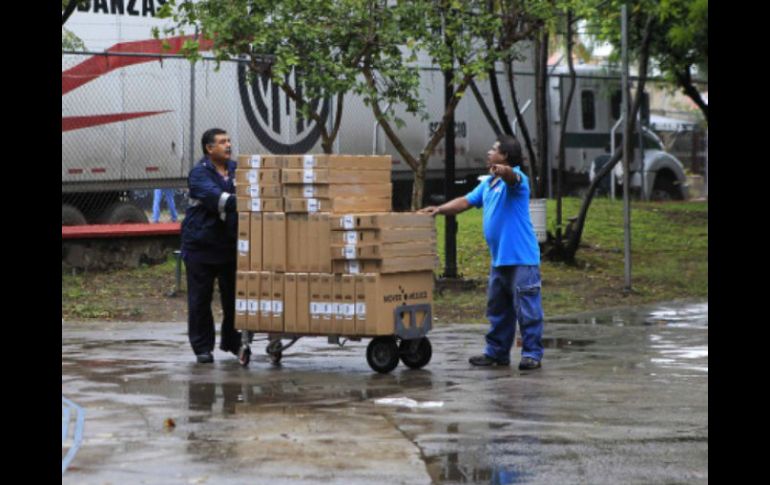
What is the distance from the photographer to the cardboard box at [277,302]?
1174cm

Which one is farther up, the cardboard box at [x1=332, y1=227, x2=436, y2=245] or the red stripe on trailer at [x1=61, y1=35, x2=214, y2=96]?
the red stripe on trailer at [x1=61, y1=35, x2=214, y2=96]

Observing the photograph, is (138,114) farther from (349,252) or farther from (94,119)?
(349,252)

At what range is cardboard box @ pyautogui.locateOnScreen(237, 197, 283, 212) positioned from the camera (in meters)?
11.7

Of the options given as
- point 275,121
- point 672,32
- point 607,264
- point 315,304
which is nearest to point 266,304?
point 315,304

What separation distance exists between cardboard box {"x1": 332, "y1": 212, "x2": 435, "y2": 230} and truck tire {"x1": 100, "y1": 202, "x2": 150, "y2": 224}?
12.9 metres

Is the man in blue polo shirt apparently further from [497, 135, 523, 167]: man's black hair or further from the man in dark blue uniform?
the man in dark blue uniform

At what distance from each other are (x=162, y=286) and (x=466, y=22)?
4.90 metres

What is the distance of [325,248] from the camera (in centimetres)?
1155

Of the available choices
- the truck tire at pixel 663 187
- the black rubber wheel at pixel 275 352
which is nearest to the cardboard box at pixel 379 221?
the black rubber wheel at pixel 275 352

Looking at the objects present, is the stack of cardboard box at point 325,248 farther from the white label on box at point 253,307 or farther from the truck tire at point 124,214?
the truck tire at point 124,214

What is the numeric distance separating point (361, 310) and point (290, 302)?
0.63 metres

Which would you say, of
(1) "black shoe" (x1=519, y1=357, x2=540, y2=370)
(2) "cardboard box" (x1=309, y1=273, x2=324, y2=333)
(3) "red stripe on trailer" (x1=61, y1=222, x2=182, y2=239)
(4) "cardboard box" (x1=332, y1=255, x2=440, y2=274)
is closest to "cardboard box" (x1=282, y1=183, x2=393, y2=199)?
(4) "cardboard box" (x1=332, y1=255, x2=440, y2=274)

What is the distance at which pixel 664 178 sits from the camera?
35.2 m
